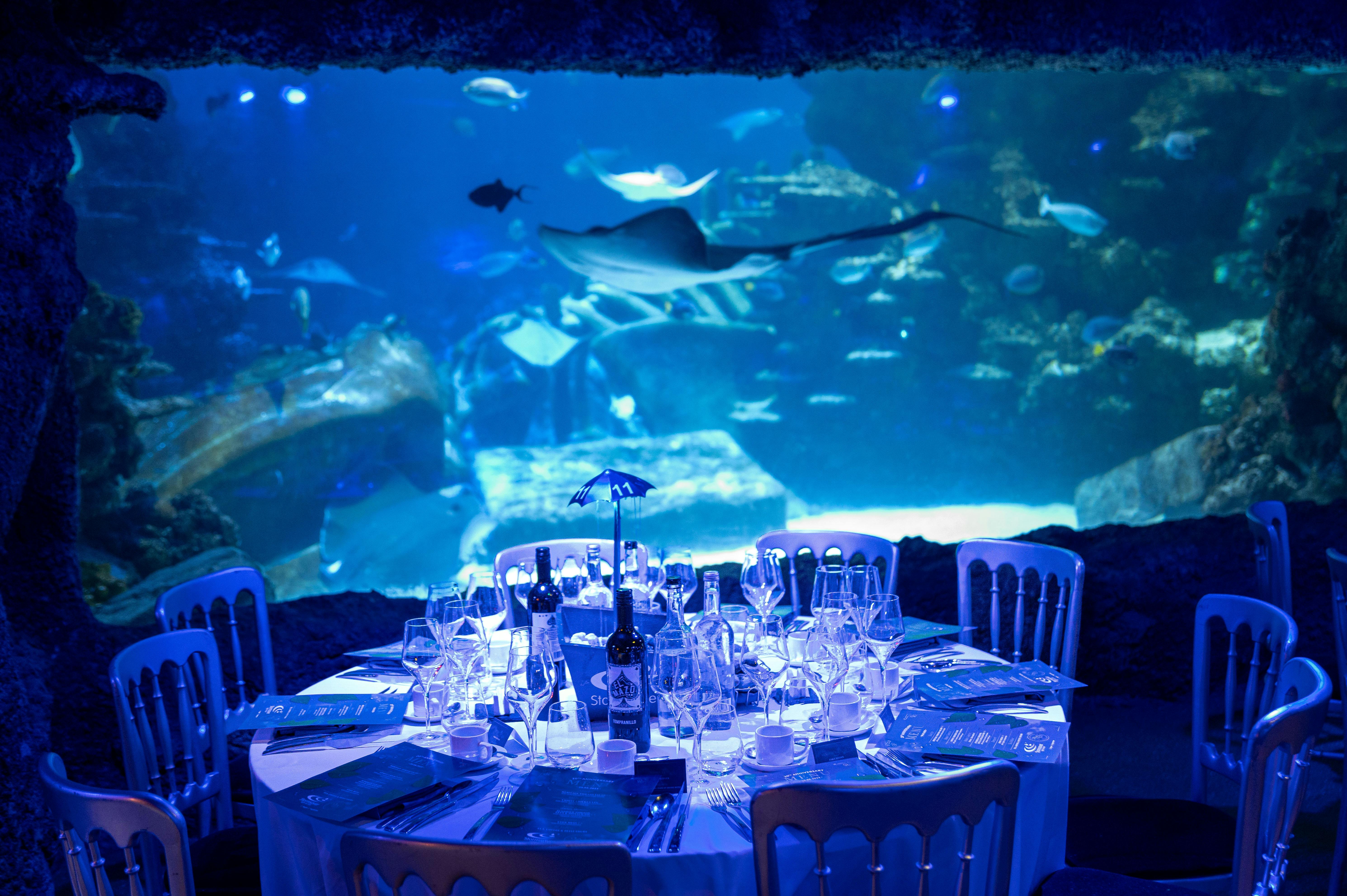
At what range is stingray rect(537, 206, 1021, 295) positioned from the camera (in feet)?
15.3

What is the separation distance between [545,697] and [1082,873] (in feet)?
3.78

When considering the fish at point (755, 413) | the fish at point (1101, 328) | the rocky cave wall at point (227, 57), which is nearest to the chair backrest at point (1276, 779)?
the rocky cave wall at point (227, 57)

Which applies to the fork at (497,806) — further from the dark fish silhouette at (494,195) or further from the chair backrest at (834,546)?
the dark fish silhouette at (494,195)

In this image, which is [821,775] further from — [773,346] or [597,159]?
[597,159]

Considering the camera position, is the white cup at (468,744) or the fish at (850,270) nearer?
the white cup at (468,744)

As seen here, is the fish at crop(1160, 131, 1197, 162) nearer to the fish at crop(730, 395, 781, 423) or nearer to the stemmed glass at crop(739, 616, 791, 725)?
the fish at crop(730, 395, 781, 423)

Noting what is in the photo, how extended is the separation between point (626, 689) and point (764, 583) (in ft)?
2.27

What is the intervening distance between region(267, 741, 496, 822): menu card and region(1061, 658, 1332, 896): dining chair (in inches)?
46.2

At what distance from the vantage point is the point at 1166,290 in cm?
1182

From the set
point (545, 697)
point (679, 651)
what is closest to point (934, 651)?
point (679, 651)

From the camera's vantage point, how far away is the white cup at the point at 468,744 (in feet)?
5.02

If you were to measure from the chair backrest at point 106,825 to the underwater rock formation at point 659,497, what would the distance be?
25.8 feet

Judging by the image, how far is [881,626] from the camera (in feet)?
6.15

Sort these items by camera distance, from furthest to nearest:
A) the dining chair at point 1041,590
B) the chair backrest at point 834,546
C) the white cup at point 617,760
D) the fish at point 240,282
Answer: the fish at point 240,282
the chair backrest at point 834,546
the dining chair at point 1041,590
the white cup at point 617,760
